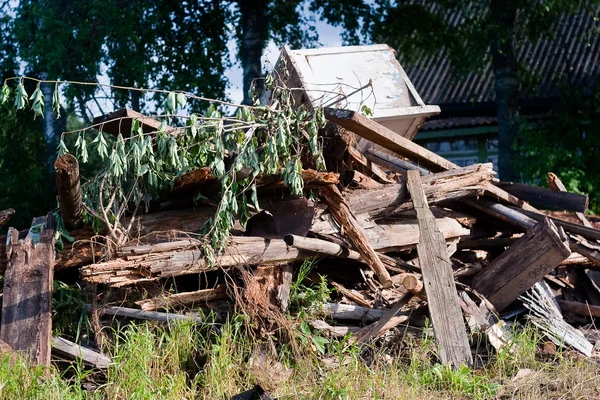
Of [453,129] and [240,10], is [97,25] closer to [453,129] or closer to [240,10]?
[240,10]

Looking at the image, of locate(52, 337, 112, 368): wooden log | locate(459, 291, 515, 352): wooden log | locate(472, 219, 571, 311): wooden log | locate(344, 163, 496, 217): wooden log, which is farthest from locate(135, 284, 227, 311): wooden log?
locate(472, 219, 571, 311): wooden log

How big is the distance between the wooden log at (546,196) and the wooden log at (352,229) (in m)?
2.50

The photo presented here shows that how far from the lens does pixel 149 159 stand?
5.79 meters

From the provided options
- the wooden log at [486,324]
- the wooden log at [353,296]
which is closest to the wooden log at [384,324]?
the wooden log at [353,296]

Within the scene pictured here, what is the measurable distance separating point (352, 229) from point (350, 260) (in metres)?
0.44

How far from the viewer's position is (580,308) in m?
7.05

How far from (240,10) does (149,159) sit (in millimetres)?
12516

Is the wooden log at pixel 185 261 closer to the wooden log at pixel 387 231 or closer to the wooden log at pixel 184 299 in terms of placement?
the wooden log at pixel 184 299

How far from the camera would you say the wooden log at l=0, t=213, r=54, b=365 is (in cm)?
534

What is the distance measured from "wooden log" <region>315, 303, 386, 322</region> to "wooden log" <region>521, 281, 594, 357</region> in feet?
4.49

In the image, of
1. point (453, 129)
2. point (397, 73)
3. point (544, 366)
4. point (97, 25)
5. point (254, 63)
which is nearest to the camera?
point (544, 366)

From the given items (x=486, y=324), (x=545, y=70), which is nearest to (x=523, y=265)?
(x=486, y=324)

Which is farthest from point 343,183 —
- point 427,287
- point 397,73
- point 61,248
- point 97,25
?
point 97,25

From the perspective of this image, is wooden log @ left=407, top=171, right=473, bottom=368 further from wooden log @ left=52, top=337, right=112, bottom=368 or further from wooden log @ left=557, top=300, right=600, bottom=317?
wooden log @ left=52, top=337, right=112, bottom=368
